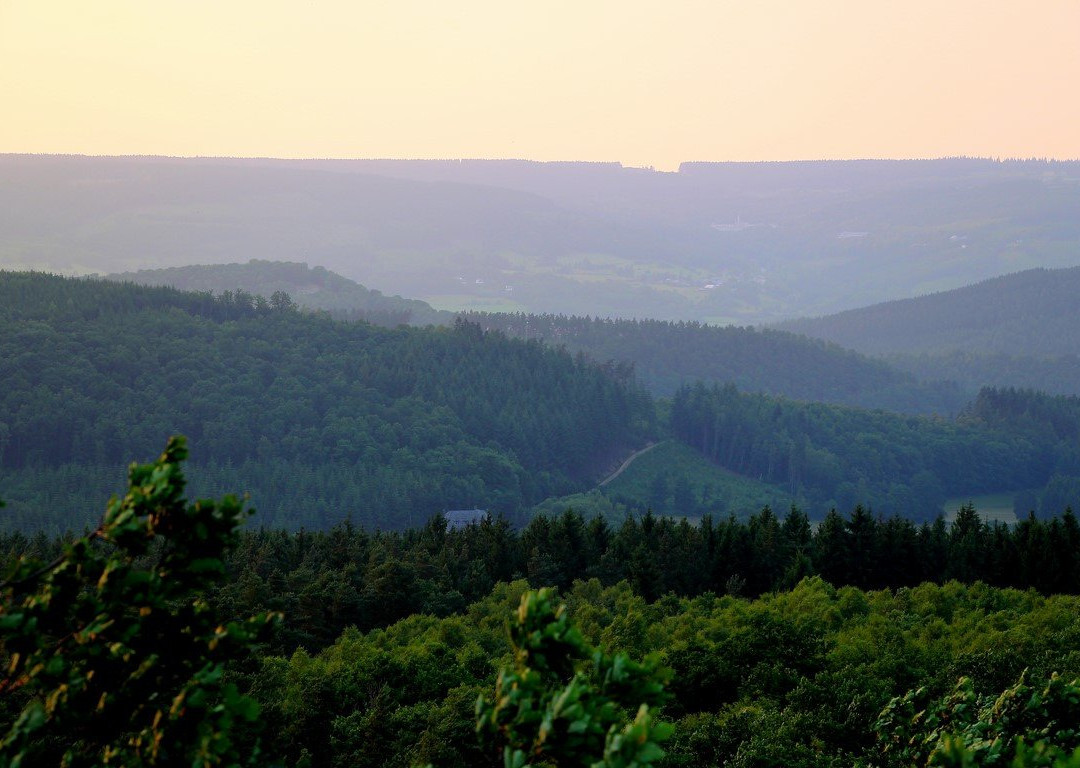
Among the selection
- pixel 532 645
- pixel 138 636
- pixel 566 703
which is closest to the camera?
pixel 566 703

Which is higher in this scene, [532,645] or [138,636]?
[532,645]

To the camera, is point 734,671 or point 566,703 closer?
point 566,703

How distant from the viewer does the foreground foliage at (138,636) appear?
13.7 metres

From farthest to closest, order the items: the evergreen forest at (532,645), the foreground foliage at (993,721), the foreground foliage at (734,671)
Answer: the foreground foliage at (734,671) → the foreground foliage at (993,721) → the evergreen forest at (532,645)

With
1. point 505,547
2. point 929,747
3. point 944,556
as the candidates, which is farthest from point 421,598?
point 929,747

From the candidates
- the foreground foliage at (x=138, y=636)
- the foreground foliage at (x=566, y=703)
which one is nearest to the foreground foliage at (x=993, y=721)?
the foreground foliage at (x=566, y=703)

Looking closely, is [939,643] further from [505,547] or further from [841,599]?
[505,547]

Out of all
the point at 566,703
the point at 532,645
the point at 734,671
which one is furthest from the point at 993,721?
the point at 734,671

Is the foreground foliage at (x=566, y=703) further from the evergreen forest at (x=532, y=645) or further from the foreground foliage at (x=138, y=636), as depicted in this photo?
the foreground foliage at (x=138, y=636)

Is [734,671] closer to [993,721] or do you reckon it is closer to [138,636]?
[993,721]

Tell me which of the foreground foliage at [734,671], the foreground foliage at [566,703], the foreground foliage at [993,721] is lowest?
the foreground foliage at [734,671]

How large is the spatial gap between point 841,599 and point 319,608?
29282 millimetres

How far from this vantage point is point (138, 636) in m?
14.5

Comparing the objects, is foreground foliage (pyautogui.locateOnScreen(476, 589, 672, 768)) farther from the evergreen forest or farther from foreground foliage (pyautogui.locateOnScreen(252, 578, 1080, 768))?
foreground foliage (pyautogui.locateOnScreen(252, 578, 1080, 768))
